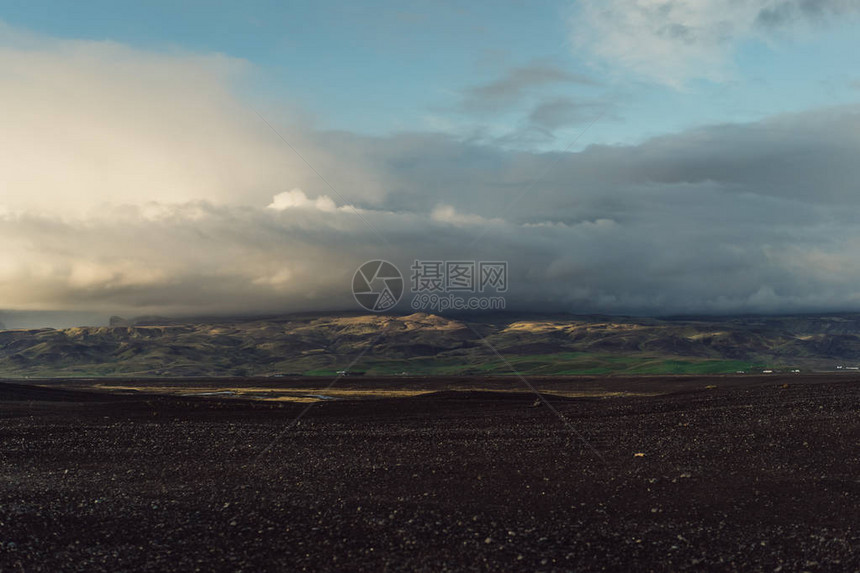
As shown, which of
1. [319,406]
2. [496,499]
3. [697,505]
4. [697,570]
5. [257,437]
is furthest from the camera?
[319,406]

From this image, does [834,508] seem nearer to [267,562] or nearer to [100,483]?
[267,562]

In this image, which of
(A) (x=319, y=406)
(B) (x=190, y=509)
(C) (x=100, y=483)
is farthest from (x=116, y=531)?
(A) (x=319, y=406)

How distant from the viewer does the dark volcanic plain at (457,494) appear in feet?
45.6

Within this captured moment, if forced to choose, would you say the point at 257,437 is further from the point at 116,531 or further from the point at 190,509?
the point at 116,531

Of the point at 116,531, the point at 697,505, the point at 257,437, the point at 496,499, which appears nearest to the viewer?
the point at 116,531

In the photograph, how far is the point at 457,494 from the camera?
1917cm

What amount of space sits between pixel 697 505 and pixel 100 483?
19.1 m

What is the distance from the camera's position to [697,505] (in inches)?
675

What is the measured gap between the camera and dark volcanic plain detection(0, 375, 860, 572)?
13.9 metres

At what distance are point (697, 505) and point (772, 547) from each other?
313 cm

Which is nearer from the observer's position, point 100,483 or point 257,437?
point 100,483

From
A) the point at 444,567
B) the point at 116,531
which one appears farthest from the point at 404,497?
the point at 116,531

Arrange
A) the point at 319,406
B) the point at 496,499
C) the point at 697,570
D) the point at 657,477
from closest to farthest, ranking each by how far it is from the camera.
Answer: the point at 697,570
the point at 496,499
the point at 657,477
the point at 319,406

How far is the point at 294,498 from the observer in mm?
18984
